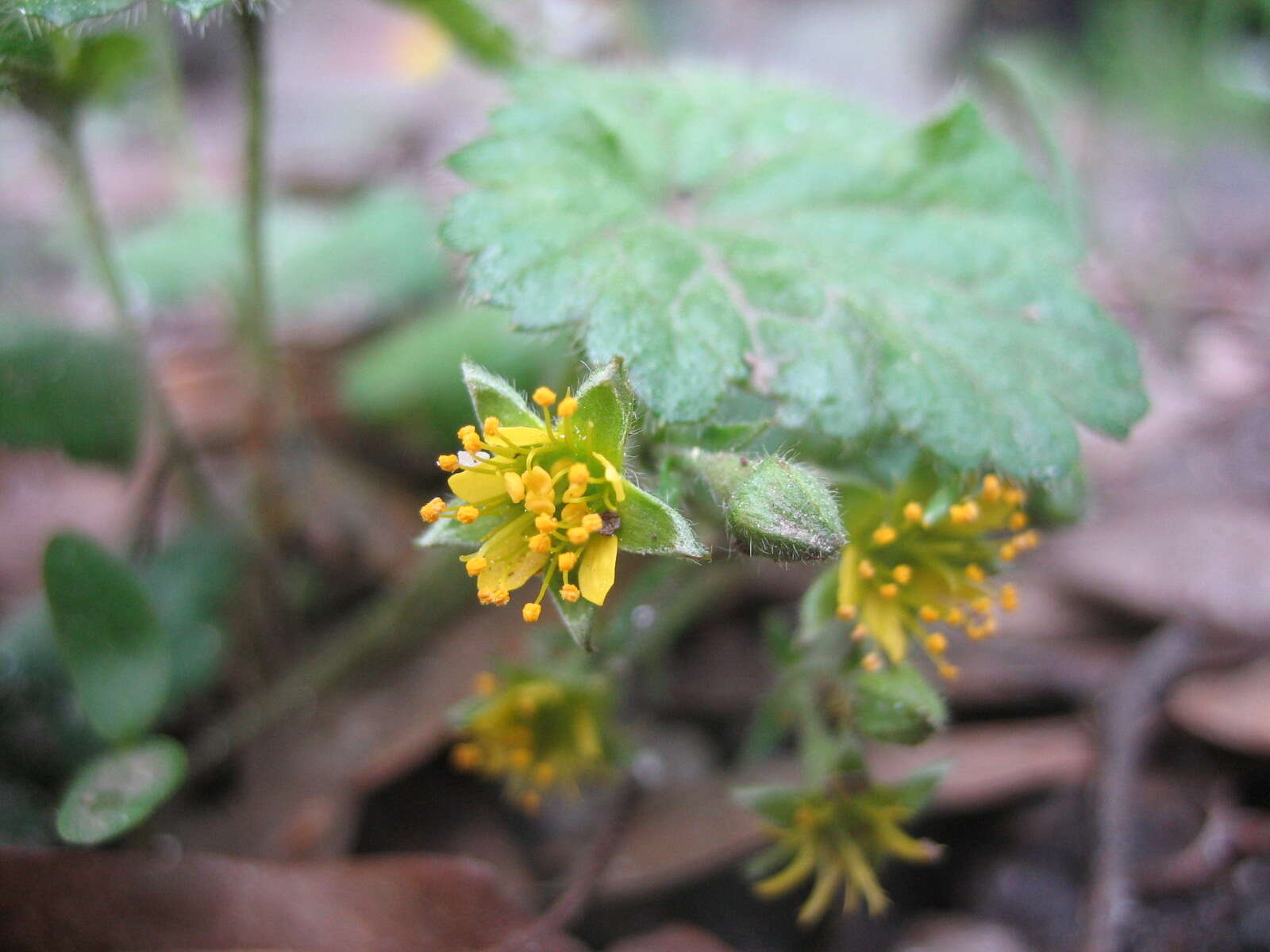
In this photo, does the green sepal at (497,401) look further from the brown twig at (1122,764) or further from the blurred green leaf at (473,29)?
the brown twig at (1122,764)

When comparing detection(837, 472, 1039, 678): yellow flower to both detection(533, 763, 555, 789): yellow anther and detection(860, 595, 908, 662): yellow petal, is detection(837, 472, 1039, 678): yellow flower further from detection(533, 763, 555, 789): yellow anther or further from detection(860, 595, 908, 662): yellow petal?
detection(533, 763, 555, 789): yellow anther

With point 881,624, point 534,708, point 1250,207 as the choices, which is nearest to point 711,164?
point 881,624

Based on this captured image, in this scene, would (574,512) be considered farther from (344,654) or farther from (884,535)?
(344,654)

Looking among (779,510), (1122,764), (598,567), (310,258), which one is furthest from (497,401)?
(310,258)

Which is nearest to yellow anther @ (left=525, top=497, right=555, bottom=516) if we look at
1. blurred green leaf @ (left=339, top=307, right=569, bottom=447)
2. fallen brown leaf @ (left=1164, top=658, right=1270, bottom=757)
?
blurred green leaf @ (left=339, top=307, right=569, bottom=447)

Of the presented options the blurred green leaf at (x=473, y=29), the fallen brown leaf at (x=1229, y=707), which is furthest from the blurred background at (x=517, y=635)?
the blurred green leaf at (x=473, y=29)
